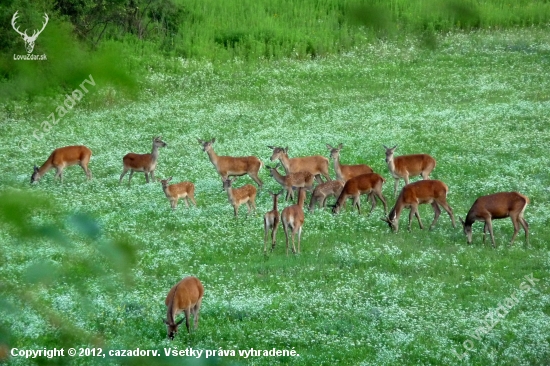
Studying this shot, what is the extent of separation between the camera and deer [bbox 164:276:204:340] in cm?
1148

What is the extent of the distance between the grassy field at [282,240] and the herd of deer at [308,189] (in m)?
0.38

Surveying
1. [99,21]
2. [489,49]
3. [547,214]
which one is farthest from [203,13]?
[489,49]

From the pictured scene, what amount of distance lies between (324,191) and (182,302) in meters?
8.14

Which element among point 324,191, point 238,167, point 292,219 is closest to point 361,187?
point 324,191

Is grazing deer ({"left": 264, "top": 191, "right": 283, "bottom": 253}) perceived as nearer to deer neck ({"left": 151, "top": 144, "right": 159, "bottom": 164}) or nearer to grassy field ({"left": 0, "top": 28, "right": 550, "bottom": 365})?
grassy field ({"left": 0, "top": 28, "right": 550, "bottom": 365})

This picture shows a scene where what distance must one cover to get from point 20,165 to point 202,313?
13421mm

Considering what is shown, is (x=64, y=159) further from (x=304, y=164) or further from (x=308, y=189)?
(x=308, y=189)

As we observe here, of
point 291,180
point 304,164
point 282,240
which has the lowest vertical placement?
point 282,240

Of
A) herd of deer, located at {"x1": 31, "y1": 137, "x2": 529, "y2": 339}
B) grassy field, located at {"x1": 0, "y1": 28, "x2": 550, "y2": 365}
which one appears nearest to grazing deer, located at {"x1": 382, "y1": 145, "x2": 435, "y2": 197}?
herd of deer, located at {"x1": 31, "y1": 137, "x2": 529, "y2": 339}

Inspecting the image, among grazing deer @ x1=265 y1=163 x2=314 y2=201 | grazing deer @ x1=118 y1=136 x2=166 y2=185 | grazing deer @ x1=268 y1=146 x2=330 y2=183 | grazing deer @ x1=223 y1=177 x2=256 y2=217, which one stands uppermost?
grazing deer @ x1=118 y1=136 x2=166 y2=185

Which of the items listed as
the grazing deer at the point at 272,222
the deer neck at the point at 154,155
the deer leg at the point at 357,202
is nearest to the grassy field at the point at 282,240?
the deer leg at the point at 357,202

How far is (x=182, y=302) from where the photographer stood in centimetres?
1162

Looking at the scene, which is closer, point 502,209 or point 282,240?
point 502,209

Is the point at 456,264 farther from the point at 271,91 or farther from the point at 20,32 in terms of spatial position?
the point at 271,91
